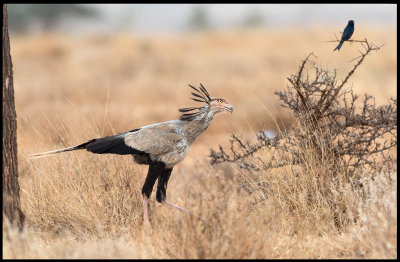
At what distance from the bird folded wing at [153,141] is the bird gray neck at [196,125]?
15cm

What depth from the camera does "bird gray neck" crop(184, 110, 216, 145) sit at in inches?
213

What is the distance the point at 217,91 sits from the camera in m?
16.8

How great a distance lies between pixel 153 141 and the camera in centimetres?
523

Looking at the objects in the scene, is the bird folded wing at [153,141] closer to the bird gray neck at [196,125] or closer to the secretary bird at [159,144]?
the secretary bird at [159,144]

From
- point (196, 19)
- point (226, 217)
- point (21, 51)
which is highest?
point (196, 19)

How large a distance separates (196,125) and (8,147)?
186 centimetres

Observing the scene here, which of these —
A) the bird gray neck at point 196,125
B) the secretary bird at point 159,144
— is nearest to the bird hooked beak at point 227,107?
the secretary bird at point 159,144

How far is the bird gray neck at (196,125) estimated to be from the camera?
5.42 meters

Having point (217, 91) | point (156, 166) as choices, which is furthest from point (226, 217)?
point (217, 91)

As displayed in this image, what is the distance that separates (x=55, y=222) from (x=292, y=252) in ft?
8.52

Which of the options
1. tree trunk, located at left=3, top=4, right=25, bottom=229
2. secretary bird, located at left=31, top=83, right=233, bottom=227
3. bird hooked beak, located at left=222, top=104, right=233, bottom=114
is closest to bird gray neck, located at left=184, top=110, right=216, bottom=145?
secretary bird, located at left=31, top=83, right=233, bottom=227

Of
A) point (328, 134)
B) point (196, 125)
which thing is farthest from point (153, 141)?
point (328, 134)

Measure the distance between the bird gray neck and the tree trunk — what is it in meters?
1.70

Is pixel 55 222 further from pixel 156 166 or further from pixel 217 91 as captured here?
pixel 217 91
